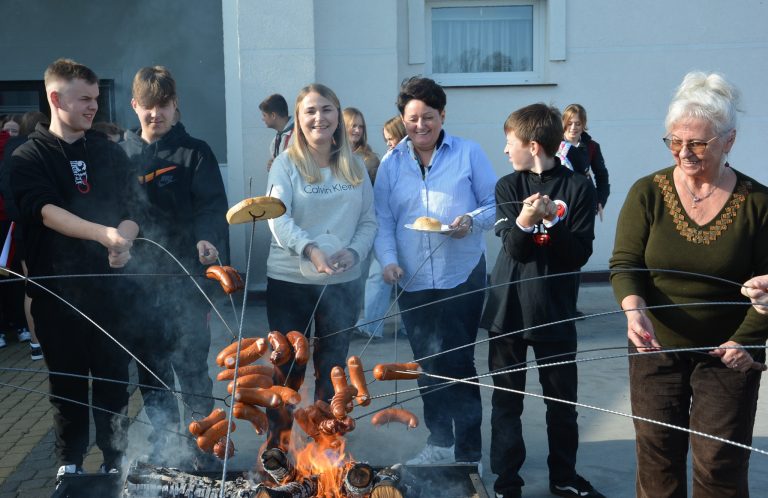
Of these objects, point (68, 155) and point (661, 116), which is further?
point (661, 116)

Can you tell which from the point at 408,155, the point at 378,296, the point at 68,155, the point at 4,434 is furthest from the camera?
the point at 378,296

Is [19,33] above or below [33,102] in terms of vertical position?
above

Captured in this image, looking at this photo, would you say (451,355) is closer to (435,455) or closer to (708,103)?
(435,455)

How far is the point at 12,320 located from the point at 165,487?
189 inches

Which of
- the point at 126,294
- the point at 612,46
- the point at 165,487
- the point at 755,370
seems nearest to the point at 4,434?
the point at 126,294

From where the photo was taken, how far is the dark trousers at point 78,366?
140 inches

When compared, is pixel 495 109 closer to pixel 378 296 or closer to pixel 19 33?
pixel 378 296

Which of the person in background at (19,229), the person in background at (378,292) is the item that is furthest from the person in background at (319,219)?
the person in background at (378,292)

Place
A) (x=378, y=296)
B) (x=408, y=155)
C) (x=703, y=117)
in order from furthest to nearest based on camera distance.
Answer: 1. (x=378, y=296)
2. (x=408, y=155)
3. (x=703, y=117)

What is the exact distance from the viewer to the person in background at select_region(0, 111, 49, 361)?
5.14m

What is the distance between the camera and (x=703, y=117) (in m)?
2.64

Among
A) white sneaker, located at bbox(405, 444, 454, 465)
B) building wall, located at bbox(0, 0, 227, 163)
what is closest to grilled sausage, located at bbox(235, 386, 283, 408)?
white sneaker, located at bbox(405, 444, 454, 465)

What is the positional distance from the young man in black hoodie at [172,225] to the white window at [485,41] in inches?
187

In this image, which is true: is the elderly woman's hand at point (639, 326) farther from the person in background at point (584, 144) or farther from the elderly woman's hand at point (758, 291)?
the person in background at point (584, 144)
